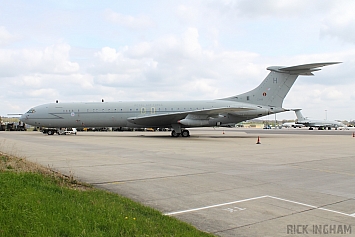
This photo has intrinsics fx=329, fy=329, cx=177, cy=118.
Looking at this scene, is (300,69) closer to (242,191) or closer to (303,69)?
(303,69)

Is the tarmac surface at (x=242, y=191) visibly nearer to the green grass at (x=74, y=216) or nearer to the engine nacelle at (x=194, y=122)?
the green grass at (x=74, y=216)

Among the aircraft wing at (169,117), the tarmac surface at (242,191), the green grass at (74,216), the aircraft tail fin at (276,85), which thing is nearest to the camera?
the green grass at (74,216)

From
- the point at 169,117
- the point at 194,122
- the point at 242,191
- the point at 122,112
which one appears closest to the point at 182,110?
the point at 169,117

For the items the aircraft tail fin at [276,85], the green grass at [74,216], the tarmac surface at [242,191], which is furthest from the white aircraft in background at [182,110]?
the green grass at [74,216]

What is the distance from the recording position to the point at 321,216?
5.86 m

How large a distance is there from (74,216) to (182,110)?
28606 millimetres

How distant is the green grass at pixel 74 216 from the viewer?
4.38 m

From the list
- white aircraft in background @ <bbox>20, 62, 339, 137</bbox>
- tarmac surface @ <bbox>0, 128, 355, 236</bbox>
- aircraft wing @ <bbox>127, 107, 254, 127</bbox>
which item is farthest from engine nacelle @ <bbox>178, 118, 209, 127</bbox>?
tarmac surface @ <bbox>0, 128, 355, 236</bbox>

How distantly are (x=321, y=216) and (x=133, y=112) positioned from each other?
29.3 meters

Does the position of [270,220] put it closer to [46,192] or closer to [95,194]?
[95,194]

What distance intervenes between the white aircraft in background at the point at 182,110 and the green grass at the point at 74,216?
2425 centimetres

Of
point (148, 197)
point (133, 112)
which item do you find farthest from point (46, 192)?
point (133, 112)

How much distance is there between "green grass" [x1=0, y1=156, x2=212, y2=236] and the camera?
4379 mm

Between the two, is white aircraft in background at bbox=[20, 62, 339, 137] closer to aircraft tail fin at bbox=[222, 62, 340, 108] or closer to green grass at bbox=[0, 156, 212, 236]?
aircraft tail fin at bbox=[222, 62, 340, 108]
